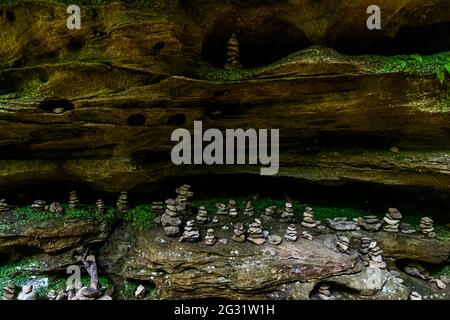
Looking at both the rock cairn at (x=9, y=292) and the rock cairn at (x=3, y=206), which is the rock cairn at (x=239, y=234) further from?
the rock cairn at (x=3, y=206)

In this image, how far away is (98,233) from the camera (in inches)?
283

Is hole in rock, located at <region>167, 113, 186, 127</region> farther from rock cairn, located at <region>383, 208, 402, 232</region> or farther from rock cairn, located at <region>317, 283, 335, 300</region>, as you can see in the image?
rock cairn, located at <region>383, 208, 402, 232</region>

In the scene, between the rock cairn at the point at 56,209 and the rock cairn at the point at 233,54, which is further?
the rock cairn at the point at 56,209

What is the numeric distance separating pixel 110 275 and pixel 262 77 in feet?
18.3

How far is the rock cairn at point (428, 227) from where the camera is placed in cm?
666

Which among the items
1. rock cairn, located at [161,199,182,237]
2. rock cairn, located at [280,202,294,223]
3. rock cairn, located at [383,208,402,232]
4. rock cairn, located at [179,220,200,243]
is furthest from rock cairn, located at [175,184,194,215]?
rock cairn, located at [383,208,402,232]

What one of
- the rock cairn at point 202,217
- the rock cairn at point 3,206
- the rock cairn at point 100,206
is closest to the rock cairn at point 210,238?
the rock cairn at point 202,217

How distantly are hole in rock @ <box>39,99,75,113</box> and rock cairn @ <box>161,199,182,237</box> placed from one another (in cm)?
→ 324

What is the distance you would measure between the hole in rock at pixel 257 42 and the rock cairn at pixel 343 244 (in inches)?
177

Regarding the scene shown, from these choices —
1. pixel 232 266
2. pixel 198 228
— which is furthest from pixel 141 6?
pixel 232 266

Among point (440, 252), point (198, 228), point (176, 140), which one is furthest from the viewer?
point (176, 140)

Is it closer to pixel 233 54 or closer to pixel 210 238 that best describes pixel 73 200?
pixel 210 238

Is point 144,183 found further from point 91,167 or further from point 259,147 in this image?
point 259,147

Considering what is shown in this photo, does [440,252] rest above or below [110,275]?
above
